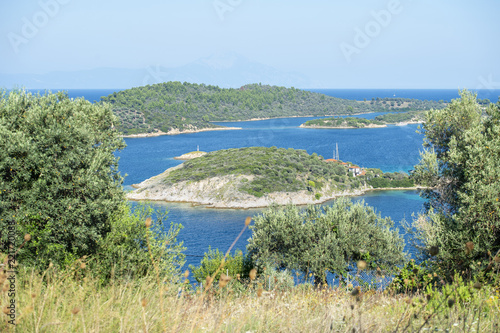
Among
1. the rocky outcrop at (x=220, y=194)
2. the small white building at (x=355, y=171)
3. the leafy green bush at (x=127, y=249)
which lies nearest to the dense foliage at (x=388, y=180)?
the small white building at (x=355, y=171)

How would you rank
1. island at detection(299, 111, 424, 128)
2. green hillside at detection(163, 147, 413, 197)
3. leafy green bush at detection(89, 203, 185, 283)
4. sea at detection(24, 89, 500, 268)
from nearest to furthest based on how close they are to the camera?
leafy green bush at detection(89, 203, 185, 283) < sea at detection(24, 89, 500, 268) < green hillside at detection(163, 147, 413, 197) < island at detection(299, 111, 424, 128)

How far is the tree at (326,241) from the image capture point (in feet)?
55.2

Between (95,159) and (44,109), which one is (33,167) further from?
(44,109)

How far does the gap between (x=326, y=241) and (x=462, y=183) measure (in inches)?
223

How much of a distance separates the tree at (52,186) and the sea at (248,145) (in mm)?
3242

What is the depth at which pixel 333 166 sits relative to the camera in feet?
230

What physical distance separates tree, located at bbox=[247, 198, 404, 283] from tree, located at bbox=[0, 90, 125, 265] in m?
7.59

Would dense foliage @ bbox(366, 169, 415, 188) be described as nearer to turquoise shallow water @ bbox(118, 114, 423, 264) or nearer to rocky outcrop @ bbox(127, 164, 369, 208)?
turquoise shallow water @ bbox(118, 114, 423, 264)

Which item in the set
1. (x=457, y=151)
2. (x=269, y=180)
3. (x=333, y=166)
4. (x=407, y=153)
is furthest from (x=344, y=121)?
(x=457, y=151)

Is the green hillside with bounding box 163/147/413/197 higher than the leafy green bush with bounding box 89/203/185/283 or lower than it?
lower

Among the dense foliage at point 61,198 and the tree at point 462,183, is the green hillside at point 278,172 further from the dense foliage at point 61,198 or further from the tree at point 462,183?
the dense foliage at point 61,198

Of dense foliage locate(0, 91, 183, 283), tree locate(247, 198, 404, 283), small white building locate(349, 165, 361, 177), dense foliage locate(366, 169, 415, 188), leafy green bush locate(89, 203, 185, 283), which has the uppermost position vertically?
dense foliage locate(0, 91, 183, 283)

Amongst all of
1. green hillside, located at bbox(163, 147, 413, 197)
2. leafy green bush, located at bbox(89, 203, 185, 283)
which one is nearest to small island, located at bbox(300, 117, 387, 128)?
green hillside, located at bbox(163, 147, 413, 197)

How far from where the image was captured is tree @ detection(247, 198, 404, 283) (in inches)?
662
